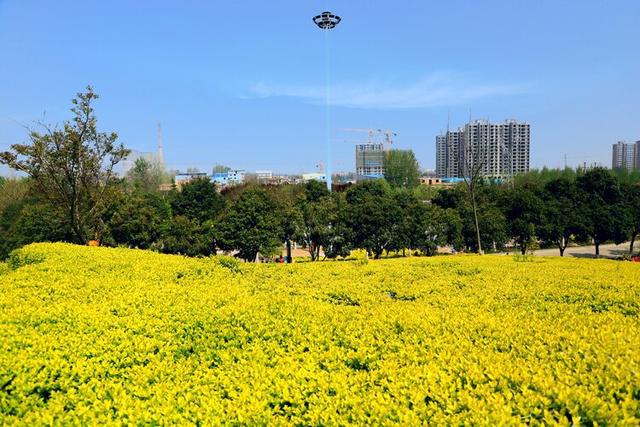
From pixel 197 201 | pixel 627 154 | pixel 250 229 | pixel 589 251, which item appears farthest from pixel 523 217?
pixel 627 154

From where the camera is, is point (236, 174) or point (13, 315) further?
point (236, 174)

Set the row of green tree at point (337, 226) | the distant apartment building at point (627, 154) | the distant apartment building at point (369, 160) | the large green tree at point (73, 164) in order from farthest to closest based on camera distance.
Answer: the distant apartment building at point (369, 160) < the distant apartment building at point (627, 154) < the row of green tree at point (337, 226) < the large green tree at point (73, 164)

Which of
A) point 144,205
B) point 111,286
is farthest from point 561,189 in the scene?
point 111,286

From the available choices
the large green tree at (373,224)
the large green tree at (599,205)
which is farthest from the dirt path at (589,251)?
the large green tree at (373,224)

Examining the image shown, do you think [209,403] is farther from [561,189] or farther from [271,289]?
[561,189]

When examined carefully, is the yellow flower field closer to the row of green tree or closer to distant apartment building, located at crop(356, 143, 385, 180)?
the row of green tree

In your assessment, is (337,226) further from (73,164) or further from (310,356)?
(310,356)

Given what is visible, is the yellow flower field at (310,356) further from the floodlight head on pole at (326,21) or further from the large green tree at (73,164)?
the floodlight head on pole at (326,21)
